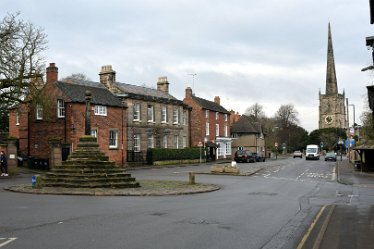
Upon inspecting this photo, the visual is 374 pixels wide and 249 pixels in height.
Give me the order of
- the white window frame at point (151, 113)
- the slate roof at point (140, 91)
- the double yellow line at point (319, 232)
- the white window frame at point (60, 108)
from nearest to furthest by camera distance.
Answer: the double yellow line at point (319, 232) → the white window frame at point (60, 108) → the slate roof at point (140, 91) → the white window frame at point (151, 113)

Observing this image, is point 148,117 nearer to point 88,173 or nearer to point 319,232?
point 88,173

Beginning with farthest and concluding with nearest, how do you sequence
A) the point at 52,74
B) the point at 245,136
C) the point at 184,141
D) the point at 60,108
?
the point at 245,136 → the point at 184,141 → the point at 52,74 → the point at 60,108

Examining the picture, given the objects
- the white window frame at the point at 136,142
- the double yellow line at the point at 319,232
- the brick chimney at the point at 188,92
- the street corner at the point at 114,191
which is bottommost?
the double yellow line at the point at 319,232

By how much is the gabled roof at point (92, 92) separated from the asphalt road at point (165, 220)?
24530 mm

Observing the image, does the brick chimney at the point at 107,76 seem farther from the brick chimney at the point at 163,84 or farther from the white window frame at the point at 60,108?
the brick chimney at the point at 163,84

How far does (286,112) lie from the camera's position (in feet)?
411

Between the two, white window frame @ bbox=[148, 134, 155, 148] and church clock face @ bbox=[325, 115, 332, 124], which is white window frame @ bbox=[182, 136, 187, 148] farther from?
church clock face @ bbox=[325, 115, 332, 124]

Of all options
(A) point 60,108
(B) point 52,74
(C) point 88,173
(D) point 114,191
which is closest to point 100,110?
(A) point 60,108

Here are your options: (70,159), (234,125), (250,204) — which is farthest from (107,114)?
(234,125)

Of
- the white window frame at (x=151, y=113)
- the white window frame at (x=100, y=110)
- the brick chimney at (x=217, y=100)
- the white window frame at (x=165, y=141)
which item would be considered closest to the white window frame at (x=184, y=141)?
the white window frame at (x=165, y=141)

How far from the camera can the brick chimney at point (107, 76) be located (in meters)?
51.1

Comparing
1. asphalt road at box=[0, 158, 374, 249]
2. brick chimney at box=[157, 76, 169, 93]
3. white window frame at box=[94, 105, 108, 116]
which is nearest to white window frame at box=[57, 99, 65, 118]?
white window frame at box=[94, 105, 108, 116]

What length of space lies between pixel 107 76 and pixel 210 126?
865 inches

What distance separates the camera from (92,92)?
46.3 metres
